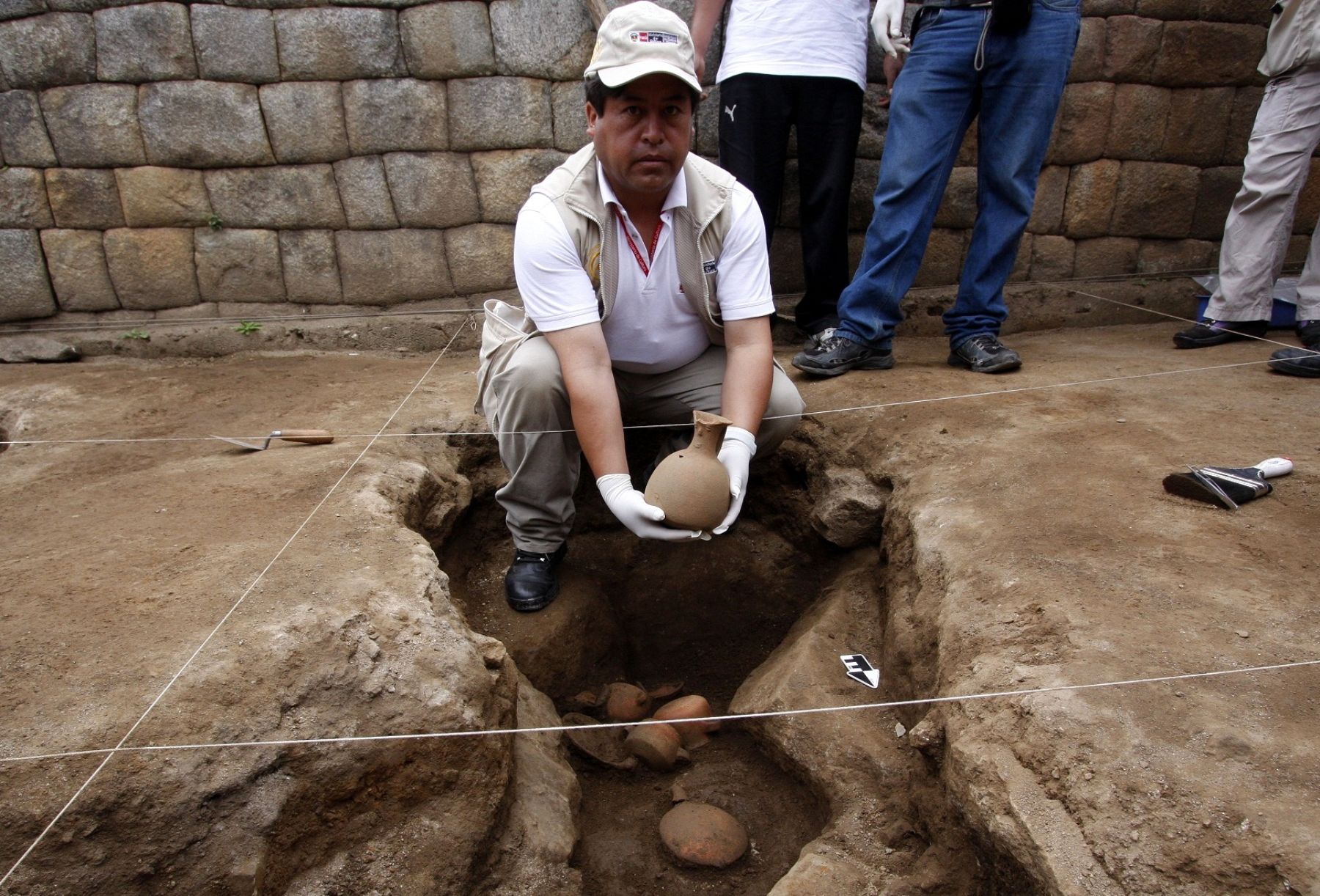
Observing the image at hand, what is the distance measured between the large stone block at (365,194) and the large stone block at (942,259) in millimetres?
2620

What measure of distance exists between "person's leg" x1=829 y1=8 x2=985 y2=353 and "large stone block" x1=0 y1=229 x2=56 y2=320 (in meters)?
3.90

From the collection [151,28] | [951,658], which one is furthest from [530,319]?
[151,28]

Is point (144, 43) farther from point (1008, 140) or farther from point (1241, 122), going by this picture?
point (1241, 122)

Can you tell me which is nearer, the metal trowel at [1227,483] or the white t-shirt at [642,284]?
the metal trowel at [1227,483]

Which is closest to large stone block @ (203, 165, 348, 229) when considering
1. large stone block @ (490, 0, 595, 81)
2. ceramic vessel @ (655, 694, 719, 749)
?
large stone block @ (490, 0, 595, 81)

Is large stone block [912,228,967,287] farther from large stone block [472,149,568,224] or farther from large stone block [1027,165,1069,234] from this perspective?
large stone block [472,149,568,224]

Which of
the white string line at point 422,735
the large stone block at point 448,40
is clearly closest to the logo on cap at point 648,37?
the white string line at point 422,735

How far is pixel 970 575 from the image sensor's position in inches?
79.8

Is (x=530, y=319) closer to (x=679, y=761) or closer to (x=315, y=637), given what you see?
(x=315, y=637)

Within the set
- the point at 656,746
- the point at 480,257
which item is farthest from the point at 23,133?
the point at 656,746

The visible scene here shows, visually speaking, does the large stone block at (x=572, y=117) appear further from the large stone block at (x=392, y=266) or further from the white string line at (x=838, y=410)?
the white string line at (x=838, y=410)

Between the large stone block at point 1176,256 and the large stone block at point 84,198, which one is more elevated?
the large stone block at point 84,198

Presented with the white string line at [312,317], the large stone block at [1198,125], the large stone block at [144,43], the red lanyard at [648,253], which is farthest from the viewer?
the white string line at [312,317]

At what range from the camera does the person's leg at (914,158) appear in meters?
3.06
